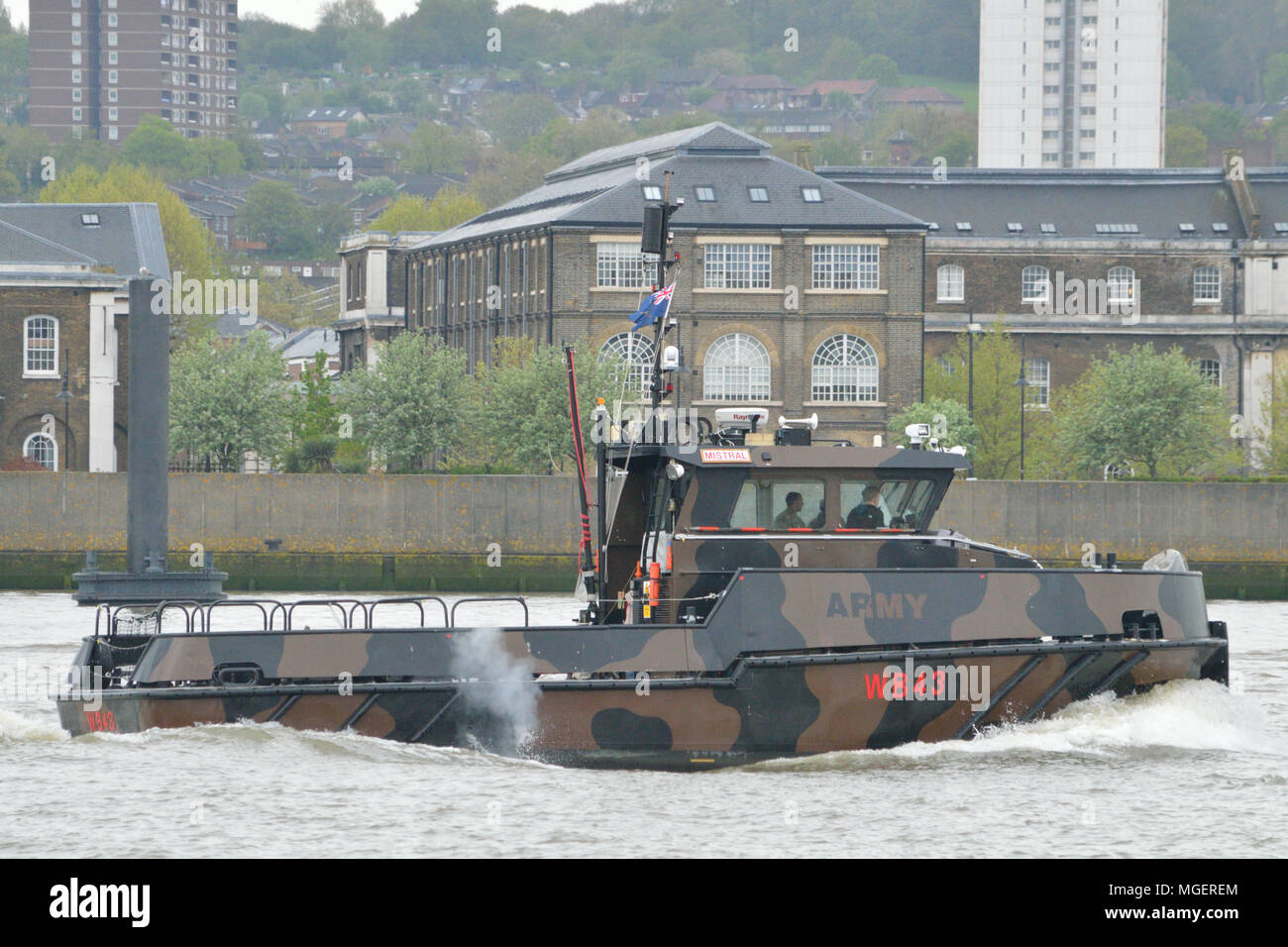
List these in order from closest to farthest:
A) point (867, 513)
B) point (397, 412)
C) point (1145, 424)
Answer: point (867, 513), point (397, 412), point (1145, 424)

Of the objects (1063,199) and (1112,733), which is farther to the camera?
(1063,199)

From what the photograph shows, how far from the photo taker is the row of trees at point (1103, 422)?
189 ft

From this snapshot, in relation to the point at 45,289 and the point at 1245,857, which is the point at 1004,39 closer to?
the point at 45,289

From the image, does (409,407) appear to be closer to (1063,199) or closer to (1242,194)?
(1063,199)

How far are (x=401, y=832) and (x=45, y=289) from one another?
A: 45440 mm

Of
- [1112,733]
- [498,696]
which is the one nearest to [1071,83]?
[1112,733]

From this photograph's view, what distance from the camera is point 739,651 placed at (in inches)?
760

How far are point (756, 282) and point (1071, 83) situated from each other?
95010 mm

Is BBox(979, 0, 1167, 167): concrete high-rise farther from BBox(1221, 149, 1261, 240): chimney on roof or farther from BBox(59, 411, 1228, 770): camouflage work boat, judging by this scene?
BBox(59, 411, 1228, 770): camouflage work boat

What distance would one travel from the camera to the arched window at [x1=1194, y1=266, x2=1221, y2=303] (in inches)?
2904

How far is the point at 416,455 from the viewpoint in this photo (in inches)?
2237

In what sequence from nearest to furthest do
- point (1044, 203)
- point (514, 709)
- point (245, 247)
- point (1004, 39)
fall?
point (514, 709), point (1044, 203), point (1004, 39), point (245, 247)

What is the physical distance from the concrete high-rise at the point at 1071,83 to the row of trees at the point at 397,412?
329 feet

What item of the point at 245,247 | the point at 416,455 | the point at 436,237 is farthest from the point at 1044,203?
the point at 245,247
